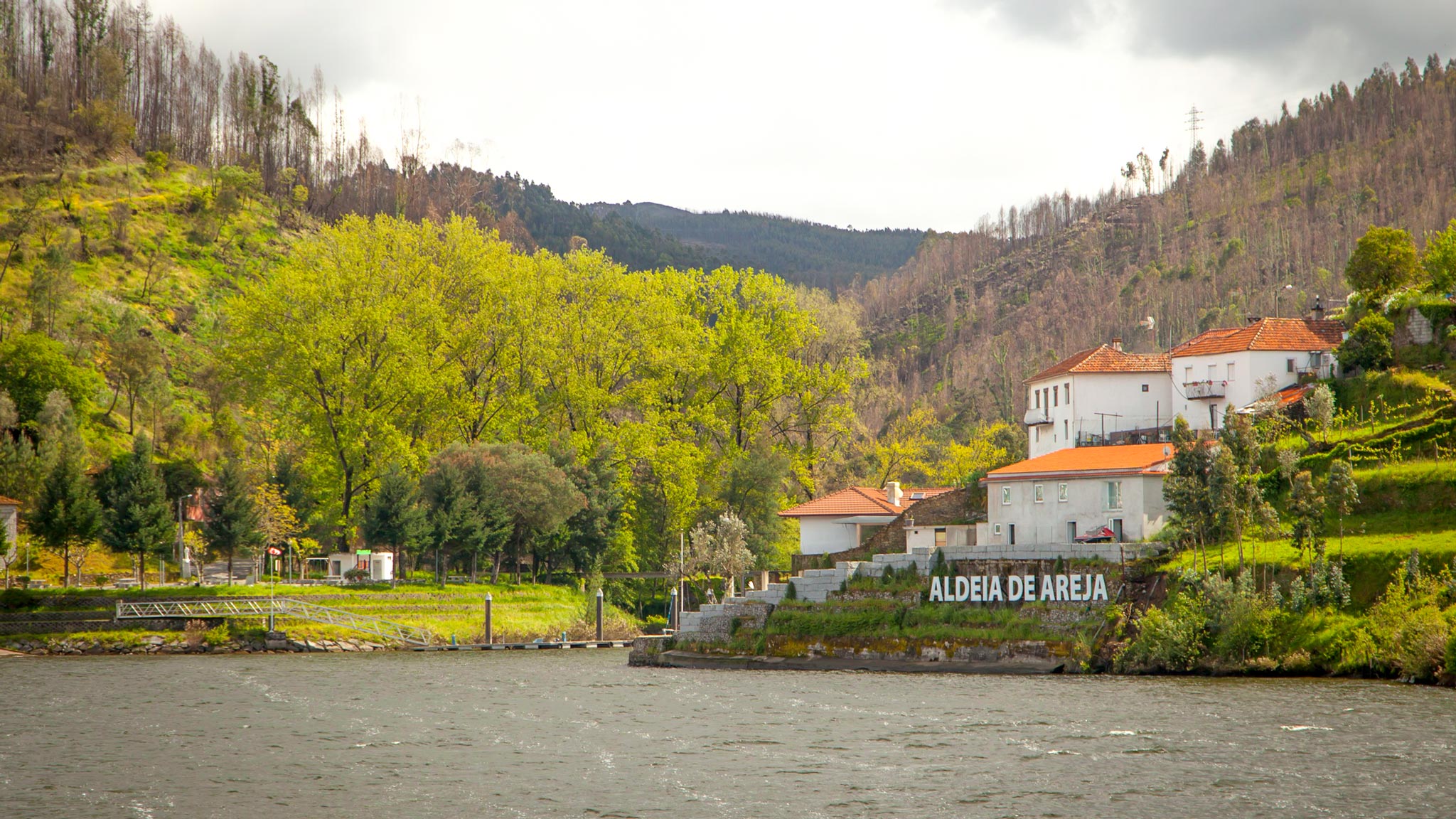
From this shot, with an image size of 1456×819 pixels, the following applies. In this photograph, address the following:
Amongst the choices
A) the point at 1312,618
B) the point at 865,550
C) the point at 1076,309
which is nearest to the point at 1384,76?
the point at 1076,309

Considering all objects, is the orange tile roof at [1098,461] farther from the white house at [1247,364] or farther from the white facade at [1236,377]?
the white house at [1247,364]

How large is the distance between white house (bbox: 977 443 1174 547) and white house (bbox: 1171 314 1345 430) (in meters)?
12.6

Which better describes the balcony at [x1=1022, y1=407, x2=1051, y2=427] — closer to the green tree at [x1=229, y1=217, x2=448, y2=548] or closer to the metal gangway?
the green tree at [x1=229, y1=217, x2=448, y2=548]

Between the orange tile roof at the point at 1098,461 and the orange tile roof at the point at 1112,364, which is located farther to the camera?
the orange tile roof at the point at 1112,364

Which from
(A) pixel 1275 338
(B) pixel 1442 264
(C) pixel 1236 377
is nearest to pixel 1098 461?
(C) pixel 1236 377

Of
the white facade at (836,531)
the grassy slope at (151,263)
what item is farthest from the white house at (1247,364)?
the grassy slope at (151,263)

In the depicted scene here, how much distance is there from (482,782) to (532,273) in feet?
188

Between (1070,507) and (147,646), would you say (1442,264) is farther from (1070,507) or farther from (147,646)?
(147,646)

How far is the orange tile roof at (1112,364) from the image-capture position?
72.3 metres

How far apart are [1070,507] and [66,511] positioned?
45.4 m

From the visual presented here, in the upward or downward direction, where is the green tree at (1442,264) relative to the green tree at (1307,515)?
upward

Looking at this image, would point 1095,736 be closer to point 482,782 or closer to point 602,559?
point 482,782

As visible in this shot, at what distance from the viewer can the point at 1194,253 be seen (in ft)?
518

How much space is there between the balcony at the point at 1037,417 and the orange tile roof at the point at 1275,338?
7363 millimetres
